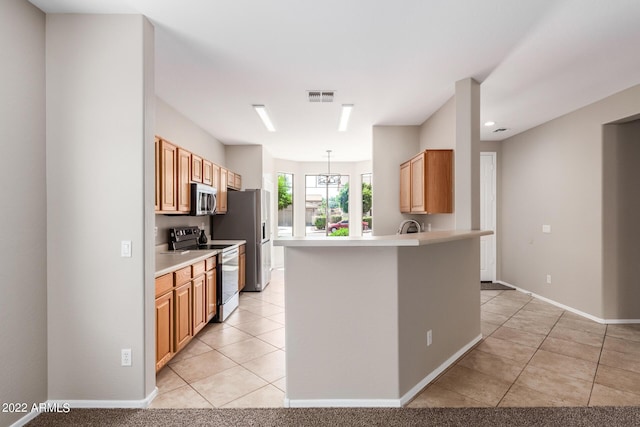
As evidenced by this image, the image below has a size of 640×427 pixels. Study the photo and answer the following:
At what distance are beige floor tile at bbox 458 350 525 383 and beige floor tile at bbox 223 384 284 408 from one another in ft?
5.36

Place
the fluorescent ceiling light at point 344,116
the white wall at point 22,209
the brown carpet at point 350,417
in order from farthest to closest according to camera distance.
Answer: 1. the fluorescent ceiling light at point 344,116
2. the brown carpet at point 350,417
3. the white wall at point 22,209

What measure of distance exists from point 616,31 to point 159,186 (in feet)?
13.5

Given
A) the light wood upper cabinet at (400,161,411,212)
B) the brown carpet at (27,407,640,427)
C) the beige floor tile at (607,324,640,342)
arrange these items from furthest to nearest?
the light wood upper cabinet at (400,161,411,212) < the beige floor tile at (607,324,640,342) < the brown carpet at (27,407,640,427)

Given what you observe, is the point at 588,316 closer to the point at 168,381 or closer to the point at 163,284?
the point at 168,381

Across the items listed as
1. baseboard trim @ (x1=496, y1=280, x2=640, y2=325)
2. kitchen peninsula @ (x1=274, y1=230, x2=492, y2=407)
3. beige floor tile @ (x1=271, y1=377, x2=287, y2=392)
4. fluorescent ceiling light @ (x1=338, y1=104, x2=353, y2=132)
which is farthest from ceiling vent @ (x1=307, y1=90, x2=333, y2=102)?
baseboard trim @ (x1=496, y1=280, x2=640, y2=325)

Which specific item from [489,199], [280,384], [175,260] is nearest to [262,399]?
[280,384]

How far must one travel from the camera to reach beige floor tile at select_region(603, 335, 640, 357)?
326 centimetres

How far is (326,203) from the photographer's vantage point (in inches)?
339

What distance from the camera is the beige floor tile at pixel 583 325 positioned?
3.84 metres

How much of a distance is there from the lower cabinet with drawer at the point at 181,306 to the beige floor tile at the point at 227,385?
0.42 metres

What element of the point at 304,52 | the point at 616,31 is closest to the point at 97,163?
the point at 304,52

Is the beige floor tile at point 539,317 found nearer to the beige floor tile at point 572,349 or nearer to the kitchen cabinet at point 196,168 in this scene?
the beige floor tile at point 572,349

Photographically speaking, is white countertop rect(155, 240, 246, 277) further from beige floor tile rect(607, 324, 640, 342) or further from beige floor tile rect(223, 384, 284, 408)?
beige floor tile rect(607, 324, 640, 342)

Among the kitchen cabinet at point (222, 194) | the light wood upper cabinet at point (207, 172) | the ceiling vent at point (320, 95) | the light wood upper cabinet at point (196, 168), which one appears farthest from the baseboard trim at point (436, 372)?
the kitchen cabinet at point (222, 194)
